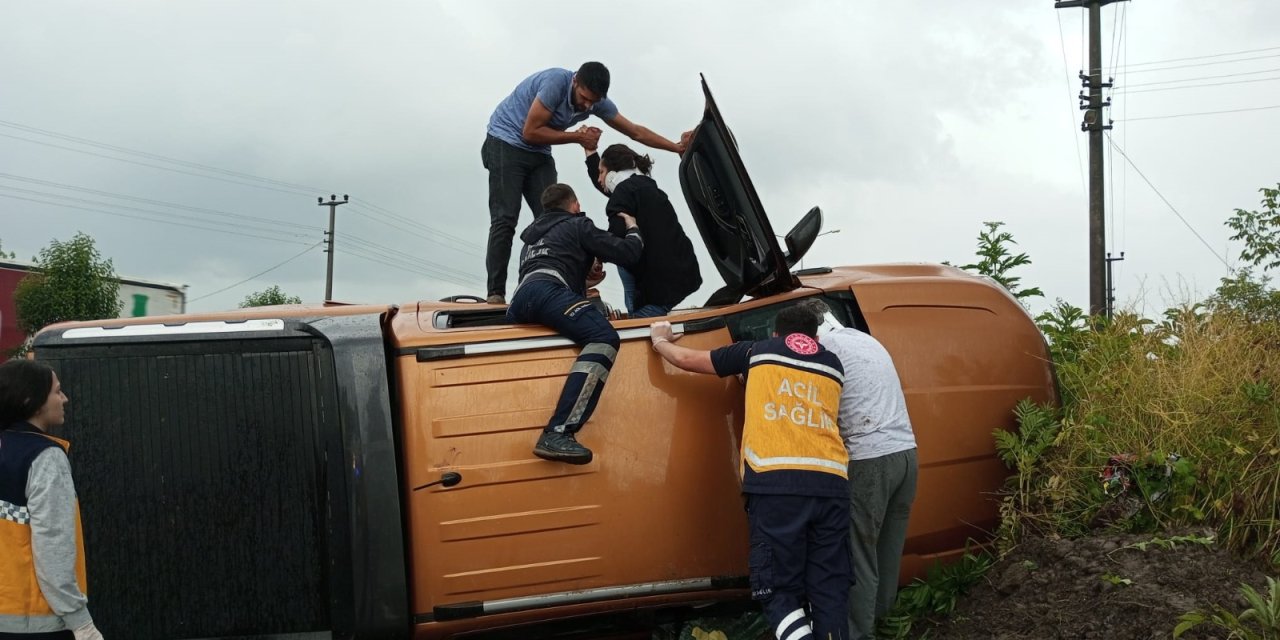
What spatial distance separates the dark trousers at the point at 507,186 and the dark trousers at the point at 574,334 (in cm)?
135

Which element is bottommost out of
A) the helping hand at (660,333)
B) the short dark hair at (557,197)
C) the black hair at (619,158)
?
the helping hand at (660,333)

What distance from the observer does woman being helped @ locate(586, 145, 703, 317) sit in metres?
4.65

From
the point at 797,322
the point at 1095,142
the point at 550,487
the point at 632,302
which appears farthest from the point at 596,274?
the point at 1095,142

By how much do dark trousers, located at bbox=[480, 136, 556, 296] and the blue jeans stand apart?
73 cm

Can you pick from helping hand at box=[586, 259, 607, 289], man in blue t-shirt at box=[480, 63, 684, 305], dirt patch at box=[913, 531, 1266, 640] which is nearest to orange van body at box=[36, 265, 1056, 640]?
dirt patch at box=[913, 531, 1266, 640]

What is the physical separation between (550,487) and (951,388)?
1.71 metres

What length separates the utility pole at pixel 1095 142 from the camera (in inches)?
725

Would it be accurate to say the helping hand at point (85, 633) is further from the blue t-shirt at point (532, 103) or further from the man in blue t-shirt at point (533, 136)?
the blue t-shirt at point (532, 103)

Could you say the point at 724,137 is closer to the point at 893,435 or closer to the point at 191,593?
the point at 893,435

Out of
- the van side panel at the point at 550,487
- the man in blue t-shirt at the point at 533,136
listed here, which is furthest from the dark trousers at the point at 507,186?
the van side panel at the point at 550,487

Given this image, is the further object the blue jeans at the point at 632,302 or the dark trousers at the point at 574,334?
the blue jeans at the point at 632,302

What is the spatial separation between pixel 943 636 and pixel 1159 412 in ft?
4.44

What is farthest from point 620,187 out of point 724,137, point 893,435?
point 893,435

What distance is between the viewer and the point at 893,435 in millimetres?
3900
